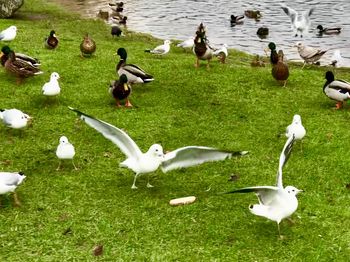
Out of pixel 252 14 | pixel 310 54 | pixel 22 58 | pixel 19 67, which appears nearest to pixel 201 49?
pixel 310 54

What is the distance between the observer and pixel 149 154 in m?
10.0

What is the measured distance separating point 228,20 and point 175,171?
2600 cm

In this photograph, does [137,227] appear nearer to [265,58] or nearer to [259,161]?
[259,161]

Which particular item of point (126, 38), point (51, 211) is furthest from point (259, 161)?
point (126, 38)

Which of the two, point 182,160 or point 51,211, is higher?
point 182,160

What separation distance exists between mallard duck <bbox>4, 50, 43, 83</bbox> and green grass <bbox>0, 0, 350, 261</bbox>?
1.38 feet

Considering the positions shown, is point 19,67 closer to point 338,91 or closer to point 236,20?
point 338,91

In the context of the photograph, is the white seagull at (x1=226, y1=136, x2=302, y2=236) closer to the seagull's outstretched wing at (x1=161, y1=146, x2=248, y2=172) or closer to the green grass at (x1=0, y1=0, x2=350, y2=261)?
the green grass at (x1=0, y1=0, x2=350, y2=261)

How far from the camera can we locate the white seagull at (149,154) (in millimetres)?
9430

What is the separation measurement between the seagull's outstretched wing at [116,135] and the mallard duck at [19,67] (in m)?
6.56

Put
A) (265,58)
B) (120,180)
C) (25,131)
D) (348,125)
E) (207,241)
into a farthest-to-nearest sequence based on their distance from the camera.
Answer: (265,58), (348,125), (25,131), (120,180), (207,241)

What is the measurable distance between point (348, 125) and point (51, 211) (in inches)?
309

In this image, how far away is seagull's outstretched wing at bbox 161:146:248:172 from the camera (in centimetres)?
915

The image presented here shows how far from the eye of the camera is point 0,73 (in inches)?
672
